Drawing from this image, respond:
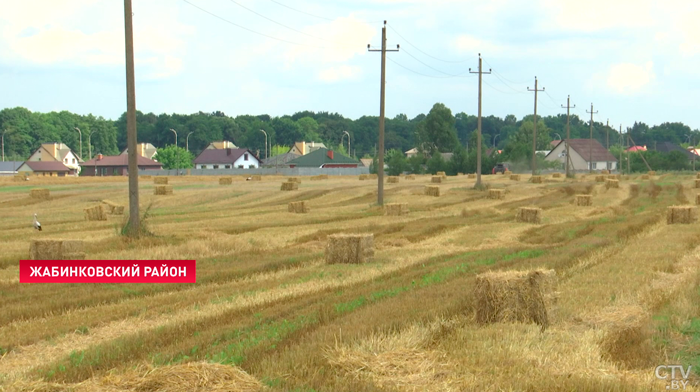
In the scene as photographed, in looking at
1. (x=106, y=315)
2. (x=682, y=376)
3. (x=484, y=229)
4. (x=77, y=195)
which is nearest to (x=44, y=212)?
(x=77, y=195)

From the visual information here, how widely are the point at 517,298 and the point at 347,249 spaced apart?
8.92m

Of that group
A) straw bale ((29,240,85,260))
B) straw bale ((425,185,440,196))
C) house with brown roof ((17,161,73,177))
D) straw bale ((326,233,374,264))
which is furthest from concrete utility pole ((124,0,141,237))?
house with brown roof ((17,161,73,177))

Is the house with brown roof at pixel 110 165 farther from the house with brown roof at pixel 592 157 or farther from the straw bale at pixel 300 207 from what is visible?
the straw bale at pixel 300 207

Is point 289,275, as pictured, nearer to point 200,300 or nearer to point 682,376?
point 200,300

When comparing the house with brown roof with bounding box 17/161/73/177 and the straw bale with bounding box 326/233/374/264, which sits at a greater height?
the straw bale with bounding box 326/233/374/264

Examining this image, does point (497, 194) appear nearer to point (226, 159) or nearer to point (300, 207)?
point (300, 207)

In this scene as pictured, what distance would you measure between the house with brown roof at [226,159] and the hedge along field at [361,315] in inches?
5332

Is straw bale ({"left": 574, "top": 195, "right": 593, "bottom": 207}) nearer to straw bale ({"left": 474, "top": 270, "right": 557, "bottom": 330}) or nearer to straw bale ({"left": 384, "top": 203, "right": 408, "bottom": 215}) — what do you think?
straw bale ({"left": 384, "top": 203, "right": 408, "bottom": 215})

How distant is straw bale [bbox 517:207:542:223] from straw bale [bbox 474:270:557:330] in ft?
70.2

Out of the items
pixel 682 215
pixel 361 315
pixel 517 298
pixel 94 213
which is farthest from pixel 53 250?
pixel 682 215

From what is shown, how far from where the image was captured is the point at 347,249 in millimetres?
20656

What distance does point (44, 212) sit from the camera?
4075 centimetres

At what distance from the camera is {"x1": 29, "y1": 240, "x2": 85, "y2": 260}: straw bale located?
805 inches

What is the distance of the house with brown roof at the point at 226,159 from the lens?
164 metres
